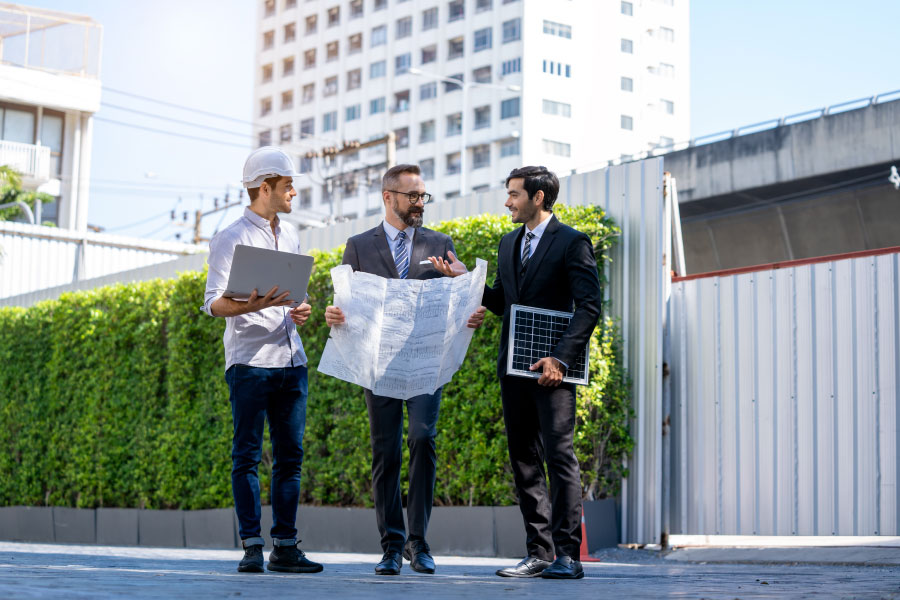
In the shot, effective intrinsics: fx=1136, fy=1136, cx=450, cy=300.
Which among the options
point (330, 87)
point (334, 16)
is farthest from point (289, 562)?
point (334, 16)

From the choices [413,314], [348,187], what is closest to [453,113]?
[348,187]

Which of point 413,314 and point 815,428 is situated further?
point 815,428

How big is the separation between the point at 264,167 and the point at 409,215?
872mm

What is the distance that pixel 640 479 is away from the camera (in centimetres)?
894

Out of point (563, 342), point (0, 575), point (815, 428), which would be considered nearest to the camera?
point (0, 575)

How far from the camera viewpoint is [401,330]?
19.2 feet

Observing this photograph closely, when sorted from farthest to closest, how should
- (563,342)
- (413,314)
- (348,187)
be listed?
(348,187), (413,314), (563,342)

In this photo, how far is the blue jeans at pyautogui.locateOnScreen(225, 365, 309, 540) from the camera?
216 inches

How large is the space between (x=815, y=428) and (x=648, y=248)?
1.91 meters

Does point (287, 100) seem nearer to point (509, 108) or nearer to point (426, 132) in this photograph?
point (426, 132)

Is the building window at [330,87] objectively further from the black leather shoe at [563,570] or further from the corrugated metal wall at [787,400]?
the black leather shoe at [563,570]

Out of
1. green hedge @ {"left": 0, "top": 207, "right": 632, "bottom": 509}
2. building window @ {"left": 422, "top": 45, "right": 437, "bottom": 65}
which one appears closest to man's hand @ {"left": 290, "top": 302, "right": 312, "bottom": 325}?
green hedge @ {"left": 0, "top": 207, "right": 632, "bottom": 509}

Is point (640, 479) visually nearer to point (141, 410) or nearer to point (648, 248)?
point (648, 248)

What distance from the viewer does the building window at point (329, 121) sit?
309 ft
